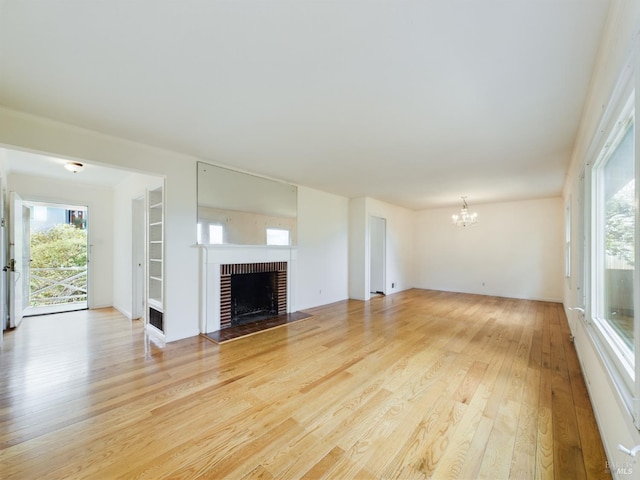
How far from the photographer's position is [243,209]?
434cm

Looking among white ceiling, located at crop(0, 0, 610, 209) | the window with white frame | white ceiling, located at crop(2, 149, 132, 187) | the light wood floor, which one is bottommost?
the light wood floor

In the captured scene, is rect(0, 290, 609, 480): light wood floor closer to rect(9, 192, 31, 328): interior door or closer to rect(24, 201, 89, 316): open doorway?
rect(9, 192, 31, 328): interior door

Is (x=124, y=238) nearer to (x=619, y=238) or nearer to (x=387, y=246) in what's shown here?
(x=387, y=246)

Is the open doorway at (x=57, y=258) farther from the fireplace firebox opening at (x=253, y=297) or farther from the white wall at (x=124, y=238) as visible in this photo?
the fireplace firebox opening at (x=253, y=297)

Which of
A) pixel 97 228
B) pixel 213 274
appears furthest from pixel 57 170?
pixel 213 274

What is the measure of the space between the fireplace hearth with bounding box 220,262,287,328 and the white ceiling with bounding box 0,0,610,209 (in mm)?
1932

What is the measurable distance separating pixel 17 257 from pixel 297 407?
5152mm

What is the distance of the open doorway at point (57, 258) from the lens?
198 inches

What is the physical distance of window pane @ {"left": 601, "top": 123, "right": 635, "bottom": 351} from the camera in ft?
5.00

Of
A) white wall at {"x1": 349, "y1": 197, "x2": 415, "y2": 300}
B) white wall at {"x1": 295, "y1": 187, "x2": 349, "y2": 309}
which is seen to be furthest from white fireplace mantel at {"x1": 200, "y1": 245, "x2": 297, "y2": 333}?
white wall at {"x1": 349, "y1": 197, "x2": 415, "y2": 300}

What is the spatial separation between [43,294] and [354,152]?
6507 mm

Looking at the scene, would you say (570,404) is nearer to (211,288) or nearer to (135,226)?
(211,288)

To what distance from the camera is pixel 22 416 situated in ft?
6.46

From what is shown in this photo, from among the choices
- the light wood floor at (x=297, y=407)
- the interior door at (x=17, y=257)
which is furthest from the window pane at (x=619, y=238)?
the interior door at (x=17, y=257)
